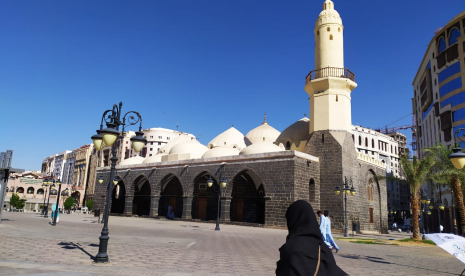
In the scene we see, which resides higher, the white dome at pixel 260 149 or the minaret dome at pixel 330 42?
the minaret dome at pixel 330 42

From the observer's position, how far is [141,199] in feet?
114

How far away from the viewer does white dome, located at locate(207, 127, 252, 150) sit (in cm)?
3338

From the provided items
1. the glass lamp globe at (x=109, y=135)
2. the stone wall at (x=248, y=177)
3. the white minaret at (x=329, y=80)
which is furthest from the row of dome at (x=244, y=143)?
the glass lamp globe at (x=109, y=135)

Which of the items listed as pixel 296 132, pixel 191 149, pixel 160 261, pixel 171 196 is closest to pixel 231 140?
pixel 191 149

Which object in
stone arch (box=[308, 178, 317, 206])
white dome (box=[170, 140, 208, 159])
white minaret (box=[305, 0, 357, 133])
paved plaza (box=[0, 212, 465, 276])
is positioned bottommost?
paved plaza (box=[0, 212, 465, 276])

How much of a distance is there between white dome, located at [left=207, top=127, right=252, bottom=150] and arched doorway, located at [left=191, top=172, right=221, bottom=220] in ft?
18.1

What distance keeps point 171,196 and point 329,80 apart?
17.2 m

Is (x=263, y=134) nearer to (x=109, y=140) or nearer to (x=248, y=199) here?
(x=248, y=199)

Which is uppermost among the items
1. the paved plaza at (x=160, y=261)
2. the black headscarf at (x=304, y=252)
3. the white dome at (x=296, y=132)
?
the white dome at (x=296, y=132)

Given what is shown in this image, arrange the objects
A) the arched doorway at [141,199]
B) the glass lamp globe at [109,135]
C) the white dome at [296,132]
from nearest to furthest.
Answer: the glass lamp globe at [109,135], the white dome at [296,132], the arched doorway at [141,199]

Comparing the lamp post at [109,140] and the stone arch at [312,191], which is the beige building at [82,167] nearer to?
the stone arch at [312,191]

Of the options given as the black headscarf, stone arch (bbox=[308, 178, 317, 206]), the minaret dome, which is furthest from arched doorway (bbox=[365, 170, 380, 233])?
the black headscarf

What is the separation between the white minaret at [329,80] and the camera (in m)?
23.7

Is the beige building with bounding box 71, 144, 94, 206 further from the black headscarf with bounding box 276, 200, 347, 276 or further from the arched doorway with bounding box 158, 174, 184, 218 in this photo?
the black headscarf with bounding box 276, 200, 347, 276
